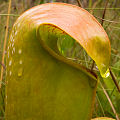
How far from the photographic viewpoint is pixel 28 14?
0.61m

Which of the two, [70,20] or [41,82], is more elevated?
[70,20]

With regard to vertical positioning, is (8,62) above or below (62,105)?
above

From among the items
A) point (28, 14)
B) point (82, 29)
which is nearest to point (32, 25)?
point (28, 14)

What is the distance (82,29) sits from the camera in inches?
19.1

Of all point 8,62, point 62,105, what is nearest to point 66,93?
point 62,105

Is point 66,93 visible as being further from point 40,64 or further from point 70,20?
point 70,20

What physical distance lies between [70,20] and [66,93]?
0.25m

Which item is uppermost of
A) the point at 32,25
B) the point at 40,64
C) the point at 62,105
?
the point at 32,25

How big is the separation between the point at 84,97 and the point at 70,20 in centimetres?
26

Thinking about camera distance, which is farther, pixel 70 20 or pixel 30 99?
pixel 30 99

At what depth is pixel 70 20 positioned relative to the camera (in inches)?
20.0

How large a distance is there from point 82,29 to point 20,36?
21cm

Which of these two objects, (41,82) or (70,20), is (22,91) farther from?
(70,20)

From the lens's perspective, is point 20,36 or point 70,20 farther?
point 20,36
